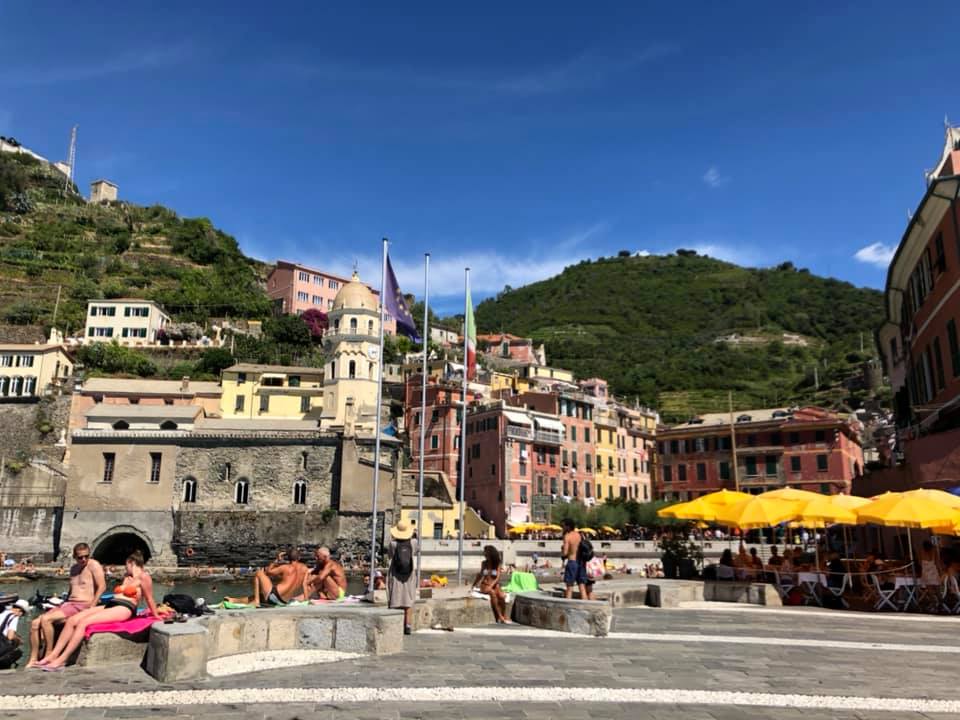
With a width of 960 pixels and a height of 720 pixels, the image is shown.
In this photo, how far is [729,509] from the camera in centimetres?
1847

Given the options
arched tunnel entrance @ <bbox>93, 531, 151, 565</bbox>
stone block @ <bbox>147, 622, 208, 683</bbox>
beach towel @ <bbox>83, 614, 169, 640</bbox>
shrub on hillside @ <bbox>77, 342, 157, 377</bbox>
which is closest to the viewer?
stone block @ <bbox>147, 622, 208, 683</bbox>

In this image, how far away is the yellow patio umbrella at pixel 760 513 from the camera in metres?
17.0

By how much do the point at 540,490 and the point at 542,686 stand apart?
54432 mm

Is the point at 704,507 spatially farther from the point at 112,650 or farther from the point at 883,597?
the point at 112,650

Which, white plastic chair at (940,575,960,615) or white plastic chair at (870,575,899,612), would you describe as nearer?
white plastic chair at (940,575,960,615)

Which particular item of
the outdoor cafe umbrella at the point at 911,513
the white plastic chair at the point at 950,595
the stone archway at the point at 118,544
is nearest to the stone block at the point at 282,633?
the outdoor cafe umbrella at the point at 911,513

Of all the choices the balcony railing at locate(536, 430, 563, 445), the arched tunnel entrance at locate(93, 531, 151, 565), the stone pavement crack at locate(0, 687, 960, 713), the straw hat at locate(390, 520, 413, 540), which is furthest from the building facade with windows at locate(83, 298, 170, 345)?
the stone pavement crack at locate(0, 687, 960, 713)

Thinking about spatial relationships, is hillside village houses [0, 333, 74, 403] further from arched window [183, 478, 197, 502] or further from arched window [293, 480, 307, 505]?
arched window [293, 480, 307, 505]

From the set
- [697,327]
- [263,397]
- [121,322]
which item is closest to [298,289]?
[121,322]

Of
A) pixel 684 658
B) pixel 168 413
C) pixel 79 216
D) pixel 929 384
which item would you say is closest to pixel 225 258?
pixel 79 216

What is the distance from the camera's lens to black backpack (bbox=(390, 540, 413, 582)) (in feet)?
35.0

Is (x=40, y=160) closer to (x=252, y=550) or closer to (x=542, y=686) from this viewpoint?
(x=252, y=550)

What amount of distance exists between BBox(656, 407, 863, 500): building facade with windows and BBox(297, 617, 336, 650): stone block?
55149mm

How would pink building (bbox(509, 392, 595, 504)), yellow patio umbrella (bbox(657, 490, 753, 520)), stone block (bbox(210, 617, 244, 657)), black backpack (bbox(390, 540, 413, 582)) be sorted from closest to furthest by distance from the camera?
stone block (bbox(210, 617, 244, 657)) < black backpack (bbox(390, 540, 413, 582)) < yellow patio umbrella (bbox(657, 490, 753, 520)) < pink building (bbox(509, 392, 595, 504))
